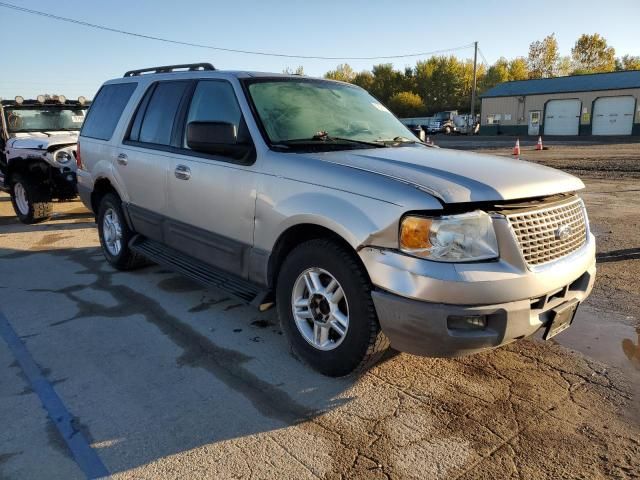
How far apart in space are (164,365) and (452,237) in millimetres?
2146

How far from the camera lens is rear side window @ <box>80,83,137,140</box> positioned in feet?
17.8

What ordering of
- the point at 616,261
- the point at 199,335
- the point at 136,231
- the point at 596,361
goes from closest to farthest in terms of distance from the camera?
the point at 596,361, the point at 199,335, the point at 136,231, the point at 616,261

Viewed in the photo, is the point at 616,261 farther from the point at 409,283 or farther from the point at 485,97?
the point at 485,97

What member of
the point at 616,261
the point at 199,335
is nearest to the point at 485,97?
the point at 616,261

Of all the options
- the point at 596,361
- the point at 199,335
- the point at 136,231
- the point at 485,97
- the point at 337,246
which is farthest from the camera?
the point at 485,97

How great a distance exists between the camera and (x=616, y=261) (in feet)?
18.7

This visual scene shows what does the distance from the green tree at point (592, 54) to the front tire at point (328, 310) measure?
8447 cm

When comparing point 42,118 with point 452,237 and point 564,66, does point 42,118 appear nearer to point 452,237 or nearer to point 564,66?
point 452,237

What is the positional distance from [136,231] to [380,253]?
3.34 meters

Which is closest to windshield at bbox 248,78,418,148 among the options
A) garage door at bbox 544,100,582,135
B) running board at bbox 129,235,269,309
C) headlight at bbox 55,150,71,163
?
running board at bbox 129,235,269,309

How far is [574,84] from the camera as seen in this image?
41625 millimetres

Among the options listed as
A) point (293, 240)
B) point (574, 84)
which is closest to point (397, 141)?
point (293, 240)

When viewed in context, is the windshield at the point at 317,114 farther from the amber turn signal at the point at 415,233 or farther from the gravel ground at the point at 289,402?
the gravel ground at the point at 289,402

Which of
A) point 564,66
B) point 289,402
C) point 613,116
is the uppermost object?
point 564,66
